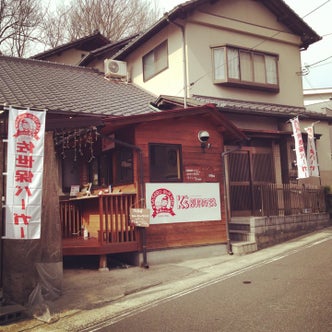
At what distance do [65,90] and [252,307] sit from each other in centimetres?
1043

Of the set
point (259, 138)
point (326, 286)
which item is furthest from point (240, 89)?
point (326, 286)

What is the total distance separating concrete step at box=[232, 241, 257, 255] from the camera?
10.3m

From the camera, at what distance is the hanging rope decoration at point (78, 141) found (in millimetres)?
9677

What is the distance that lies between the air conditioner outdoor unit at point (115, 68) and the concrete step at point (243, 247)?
32.9 ft

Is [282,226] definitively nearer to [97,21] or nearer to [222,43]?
[222,43]

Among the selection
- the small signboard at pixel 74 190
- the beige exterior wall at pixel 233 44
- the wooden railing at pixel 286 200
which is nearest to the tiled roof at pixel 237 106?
the beige exterior wall at pixel 233 44

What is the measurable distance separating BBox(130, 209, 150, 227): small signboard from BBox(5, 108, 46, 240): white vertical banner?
318 cm

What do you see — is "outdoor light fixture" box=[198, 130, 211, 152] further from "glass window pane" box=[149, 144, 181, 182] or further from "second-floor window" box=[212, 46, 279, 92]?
"second-floor window" box=[212, 46, 279, 92]

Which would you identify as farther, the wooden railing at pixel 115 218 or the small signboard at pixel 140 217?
the wooden railing at pixel 115 218

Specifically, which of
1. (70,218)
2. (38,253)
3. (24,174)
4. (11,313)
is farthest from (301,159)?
(11,313)

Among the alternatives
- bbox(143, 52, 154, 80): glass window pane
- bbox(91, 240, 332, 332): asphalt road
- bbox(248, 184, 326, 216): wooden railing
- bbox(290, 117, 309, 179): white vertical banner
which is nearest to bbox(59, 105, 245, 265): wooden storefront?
bbox(248, 184, 326, 216): wooden railing

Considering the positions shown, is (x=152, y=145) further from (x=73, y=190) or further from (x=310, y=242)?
(x=310, y=242)

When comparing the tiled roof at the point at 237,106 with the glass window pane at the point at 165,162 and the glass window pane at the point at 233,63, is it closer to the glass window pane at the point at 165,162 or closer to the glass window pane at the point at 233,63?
the glass window pane at the point at 233,63

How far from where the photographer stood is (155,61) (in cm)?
1562
